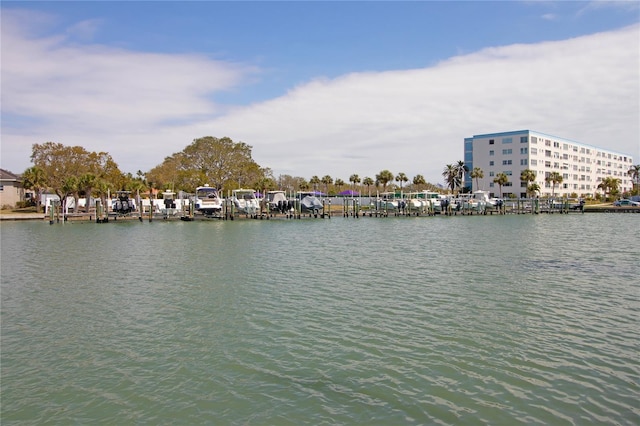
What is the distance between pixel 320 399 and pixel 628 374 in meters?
6.49

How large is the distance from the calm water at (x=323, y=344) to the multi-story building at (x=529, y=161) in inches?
4135

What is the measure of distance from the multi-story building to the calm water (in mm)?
105025

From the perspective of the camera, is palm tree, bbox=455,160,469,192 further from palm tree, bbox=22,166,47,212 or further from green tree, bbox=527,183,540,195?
palm tree, bbox=22,166,47,212

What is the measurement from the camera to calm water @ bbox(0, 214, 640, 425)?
8828 mm

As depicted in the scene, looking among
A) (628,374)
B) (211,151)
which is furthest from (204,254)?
(211,151)

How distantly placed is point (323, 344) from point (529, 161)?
121 m

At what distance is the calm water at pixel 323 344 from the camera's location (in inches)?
348

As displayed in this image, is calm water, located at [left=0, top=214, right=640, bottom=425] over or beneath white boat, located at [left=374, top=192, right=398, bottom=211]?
beneath

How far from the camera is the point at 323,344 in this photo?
12.0 m

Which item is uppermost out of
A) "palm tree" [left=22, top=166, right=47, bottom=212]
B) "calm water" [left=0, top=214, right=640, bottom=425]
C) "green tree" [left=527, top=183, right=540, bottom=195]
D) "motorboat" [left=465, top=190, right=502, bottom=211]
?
"palm tree" [left=22, top=166, right=47, bottom=212]

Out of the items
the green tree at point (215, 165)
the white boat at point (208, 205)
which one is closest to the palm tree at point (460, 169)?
the green tree at point (215, 165)

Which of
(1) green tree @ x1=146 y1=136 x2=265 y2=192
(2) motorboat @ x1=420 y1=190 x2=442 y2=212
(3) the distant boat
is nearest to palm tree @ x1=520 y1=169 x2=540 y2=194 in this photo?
(2) motorboat @ x1=420 y1=190 x2=442 y2=212

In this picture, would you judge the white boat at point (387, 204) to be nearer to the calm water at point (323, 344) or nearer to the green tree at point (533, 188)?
the green tree at point (533, 188)

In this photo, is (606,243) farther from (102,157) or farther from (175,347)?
(102,157)
